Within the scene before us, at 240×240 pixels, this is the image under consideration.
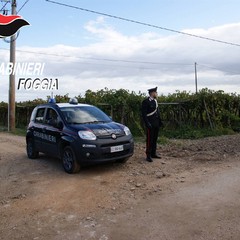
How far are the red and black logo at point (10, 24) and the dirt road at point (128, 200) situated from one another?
10207 mm

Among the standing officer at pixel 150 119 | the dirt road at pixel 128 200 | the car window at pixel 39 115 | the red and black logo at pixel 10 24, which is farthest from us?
the red and black logo at pixel 10 24

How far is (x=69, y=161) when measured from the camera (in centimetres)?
800

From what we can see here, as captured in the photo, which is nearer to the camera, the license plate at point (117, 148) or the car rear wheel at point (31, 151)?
the license plate at point (117, 148)

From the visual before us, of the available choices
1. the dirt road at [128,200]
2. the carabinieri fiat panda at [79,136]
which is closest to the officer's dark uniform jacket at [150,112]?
the carabinieri fiat panda at [79,136]

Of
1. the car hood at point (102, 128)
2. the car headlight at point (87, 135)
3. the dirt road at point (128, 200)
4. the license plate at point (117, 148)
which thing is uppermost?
the car hood at point (102, 128)

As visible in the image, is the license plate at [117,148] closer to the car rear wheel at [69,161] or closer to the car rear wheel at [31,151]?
the car rear wheel at [69,161]

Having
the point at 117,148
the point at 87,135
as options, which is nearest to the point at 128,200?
the point at 117,148

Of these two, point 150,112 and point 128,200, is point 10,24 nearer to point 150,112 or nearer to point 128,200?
point 150,112

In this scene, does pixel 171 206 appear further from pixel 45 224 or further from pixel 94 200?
pixel 45 224

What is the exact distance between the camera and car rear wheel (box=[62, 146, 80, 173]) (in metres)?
7.79

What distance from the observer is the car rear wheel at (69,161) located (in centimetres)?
779

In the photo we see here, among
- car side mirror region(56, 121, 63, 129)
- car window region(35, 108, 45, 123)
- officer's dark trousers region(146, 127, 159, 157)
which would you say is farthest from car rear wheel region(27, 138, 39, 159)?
officer's dark trousers region(146, 127, 159, 157)

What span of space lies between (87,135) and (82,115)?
3.61ft

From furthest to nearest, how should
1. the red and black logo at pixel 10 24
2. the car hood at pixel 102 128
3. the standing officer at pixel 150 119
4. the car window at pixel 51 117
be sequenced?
the red and black logo at pixel 10 24, the standing officer at pixel 150 119, the car window at pixel 51 117, the car hood at pixel 102 128
